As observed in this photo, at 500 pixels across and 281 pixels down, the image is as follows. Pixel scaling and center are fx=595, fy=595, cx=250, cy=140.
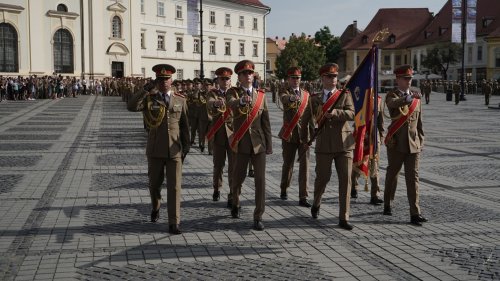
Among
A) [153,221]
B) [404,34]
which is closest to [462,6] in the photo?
[153,221]

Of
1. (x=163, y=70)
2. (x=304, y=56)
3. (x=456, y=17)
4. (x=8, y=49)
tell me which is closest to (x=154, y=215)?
(x=163, y=70)

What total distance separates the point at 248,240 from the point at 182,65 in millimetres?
60204

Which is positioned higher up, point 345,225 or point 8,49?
point 8,49

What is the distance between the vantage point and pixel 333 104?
7.48m

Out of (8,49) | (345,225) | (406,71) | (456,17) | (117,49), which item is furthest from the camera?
(117,49)

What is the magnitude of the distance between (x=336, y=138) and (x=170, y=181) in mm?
2170

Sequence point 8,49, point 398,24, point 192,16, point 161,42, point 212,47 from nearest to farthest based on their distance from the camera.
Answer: point 192,16, point 8,49, point 161,42, point 212,47, point 398,24

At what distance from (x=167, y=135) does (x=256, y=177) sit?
1232mm

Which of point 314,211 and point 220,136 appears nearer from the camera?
point 314,211

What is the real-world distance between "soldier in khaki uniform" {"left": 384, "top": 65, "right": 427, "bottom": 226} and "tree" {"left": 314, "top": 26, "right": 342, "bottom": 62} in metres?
98.6

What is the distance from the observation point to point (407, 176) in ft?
26.0

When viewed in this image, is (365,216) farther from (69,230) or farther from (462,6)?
(462,6)

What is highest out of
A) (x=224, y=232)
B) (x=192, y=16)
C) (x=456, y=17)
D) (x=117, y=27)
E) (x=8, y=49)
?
(x=117, y=27)

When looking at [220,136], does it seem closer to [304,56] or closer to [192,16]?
[192,16]
